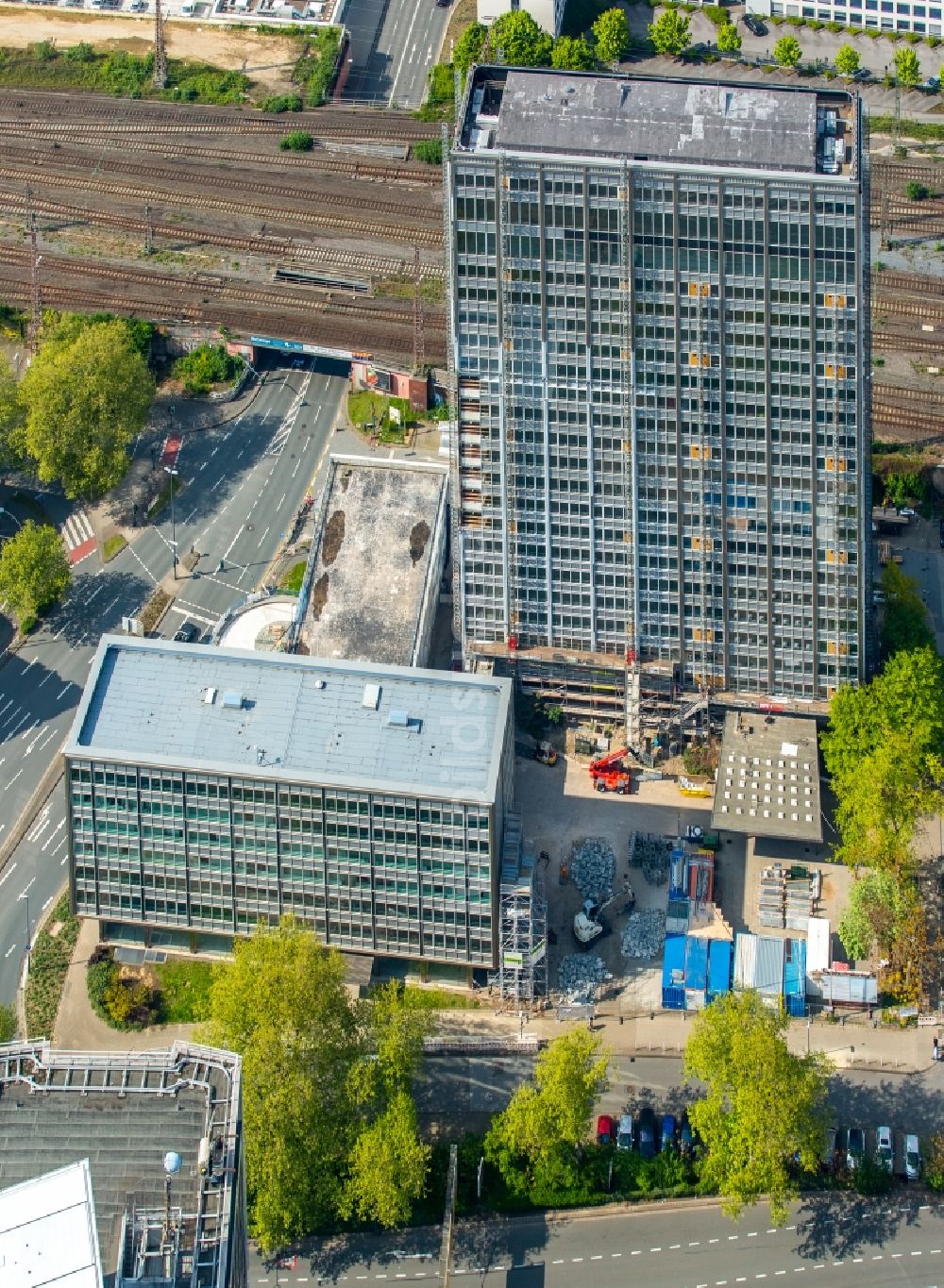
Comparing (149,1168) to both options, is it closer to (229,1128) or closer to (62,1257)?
(229,1128)

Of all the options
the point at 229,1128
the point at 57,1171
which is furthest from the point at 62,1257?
the point at 229,1128

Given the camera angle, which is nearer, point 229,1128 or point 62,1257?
point 62,1257

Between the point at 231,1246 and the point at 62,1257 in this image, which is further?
the point at 231,1246

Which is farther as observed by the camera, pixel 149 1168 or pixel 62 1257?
pixel 149 1168

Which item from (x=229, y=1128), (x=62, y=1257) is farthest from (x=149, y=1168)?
(x=62, y=1257)
